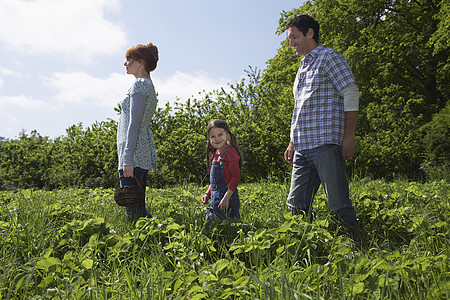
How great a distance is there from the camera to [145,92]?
3619mm

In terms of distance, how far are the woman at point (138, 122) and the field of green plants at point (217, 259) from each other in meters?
0.52

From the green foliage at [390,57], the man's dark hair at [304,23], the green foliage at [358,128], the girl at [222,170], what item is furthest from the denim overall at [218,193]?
the green foliage at [390,57]

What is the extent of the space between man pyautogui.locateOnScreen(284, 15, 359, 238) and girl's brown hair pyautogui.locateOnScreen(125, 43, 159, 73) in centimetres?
140

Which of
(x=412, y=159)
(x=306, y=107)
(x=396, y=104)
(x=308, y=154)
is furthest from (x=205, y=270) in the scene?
(x=396, y=104)

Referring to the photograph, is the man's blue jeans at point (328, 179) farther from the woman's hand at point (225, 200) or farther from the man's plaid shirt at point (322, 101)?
the woman's hand at point (225, 200)

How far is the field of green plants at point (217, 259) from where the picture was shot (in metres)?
1.99

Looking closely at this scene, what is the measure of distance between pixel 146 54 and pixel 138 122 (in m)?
0.73

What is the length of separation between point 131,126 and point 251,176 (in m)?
8.26

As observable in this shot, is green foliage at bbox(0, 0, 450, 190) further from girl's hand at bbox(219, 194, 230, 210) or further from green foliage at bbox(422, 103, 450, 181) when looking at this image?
girl's hand at bbox(219, 194, 230, 210)

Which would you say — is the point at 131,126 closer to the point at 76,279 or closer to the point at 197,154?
the point at 76,279

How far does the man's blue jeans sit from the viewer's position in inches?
129

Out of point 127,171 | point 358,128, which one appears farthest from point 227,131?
point 358,128

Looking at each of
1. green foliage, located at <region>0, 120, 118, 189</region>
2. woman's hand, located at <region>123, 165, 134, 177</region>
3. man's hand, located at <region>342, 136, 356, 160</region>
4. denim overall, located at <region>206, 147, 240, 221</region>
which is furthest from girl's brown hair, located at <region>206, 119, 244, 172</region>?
green foliage, located at <region>0, 120, 118, 189</region>

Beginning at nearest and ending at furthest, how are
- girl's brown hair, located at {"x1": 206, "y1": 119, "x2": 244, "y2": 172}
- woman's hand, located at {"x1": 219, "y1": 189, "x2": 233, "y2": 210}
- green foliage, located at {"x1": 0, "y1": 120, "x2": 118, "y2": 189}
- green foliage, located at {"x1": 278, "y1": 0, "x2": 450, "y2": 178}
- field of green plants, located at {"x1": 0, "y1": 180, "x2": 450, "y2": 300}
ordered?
1. field of green plants, located at {"x1": 0, "y1": 180, "x2": 450, "y2": 300}
2. woman's hand, located at {"x1": 219, "y1": 189, "x2": 233, "y2": 210}
3. girl's brown hair, located at {"x1": 206, "y1": 119, "x2": 244, "y2": 172}
4. green foliage, located at {"x1": 0, "y1": 120, "x2": 118, "y2": 189}
5. green foliage, located at {"x1": 278, "y1": 0, "x2": 450, "y2": 178}
